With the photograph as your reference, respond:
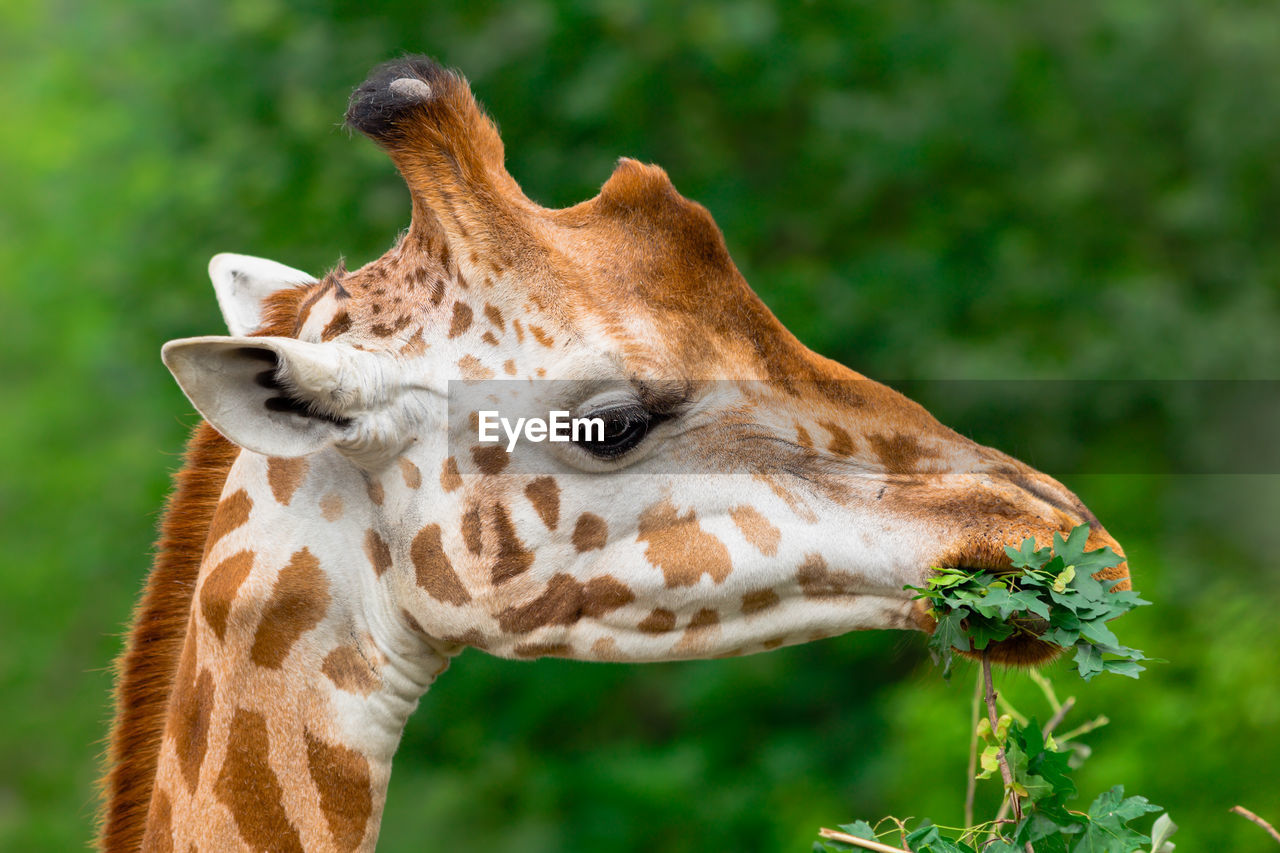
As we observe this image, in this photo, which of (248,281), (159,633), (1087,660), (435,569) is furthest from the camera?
(248,281)

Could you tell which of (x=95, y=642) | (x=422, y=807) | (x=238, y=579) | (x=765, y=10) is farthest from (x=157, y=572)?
(x=95, y=642)

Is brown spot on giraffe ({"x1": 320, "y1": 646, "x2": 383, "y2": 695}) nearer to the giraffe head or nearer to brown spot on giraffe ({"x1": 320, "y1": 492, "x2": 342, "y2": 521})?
the giraffe head

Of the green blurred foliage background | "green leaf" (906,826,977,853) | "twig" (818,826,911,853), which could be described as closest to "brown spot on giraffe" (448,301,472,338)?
"twig" (818,826,911,853)

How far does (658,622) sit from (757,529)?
1.04 ft

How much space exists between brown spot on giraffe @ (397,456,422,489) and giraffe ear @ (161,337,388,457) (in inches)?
5.8

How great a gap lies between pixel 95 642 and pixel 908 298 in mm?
9128

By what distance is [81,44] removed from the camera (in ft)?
34.6

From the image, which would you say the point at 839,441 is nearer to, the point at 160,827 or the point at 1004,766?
the point at 1004,766

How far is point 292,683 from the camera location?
106 inches

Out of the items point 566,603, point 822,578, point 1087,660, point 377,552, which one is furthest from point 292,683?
point 1087,660

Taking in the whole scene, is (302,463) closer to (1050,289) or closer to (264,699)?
(264,699)

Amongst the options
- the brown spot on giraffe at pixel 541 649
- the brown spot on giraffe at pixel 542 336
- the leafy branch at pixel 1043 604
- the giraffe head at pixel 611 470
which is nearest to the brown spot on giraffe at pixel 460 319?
the giraffe head at pixel 611 470

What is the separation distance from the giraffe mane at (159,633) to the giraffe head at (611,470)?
35 centimetres

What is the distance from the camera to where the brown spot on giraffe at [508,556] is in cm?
266
